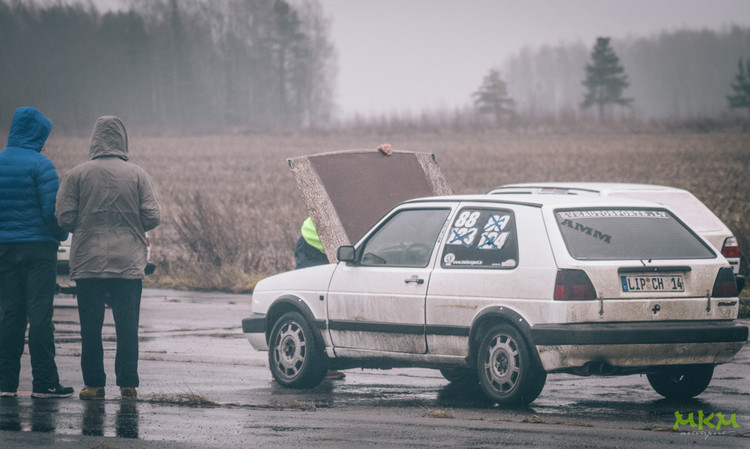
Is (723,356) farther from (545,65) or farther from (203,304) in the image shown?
(545,65)

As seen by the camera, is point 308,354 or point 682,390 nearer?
point 682,390

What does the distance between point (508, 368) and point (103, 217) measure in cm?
307

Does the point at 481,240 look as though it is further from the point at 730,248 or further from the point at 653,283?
the point at 730,248

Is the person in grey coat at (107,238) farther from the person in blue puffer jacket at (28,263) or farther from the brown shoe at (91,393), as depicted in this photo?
the person in blue puffer jacket at (28,263)

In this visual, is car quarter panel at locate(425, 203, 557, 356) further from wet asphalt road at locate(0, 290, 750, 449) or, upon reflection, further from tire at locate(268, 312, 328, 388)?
tire at locate(268, 312, 328, 388)

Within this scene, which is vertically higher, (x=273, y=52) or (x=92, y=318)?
(x=273, y=52)

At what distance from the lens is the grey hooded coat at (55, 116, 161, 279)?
8.66 metres

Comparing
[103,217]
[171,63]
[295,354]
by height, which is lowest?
[295,354]

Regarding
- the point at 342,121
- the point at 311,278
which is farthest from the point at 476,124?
the point at 311,278

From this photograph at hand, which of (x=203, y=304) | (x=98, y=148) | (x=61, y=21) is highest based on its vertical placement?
(x=61, y=21)

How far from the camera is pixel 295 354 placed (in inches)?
386

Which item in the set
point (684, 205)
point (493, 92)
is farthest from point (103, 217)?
point (493, 92)

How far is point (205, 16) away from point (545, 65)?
85171 millimetres

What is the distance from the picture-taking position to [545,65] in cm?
17125
